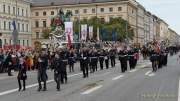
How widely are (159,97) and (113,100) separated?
1636mm

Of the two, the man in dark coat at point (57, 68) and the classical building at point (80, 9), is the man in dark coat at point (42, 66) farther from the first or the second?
the classical building at point (80, 9)

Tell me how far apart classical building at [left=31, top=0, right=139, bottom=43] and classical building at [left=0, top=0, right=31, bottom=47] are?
16.0 meters

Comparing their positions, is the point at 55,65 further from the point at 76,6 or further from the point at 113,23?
the point at 76,6

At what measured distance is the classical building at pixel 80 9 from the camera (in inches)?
5536

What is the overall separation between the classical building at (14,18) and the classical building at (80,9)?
16006mm

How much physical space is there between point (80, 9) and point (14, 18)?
3269cm

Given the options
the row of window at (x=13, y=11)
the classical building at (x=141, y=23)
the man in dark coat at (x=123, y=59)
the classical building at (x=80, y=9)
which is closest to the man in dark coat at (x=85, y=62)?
the man in dark coat at (x=123, y=59)

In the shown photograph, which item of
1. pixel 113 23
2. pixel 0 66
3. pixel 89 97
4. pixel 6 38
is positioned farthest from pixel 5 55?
pixel 113 23

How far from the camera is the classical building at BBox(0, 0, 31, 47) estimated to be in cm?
10838

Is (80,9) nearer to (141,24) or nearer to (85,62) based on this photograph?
(141,24)

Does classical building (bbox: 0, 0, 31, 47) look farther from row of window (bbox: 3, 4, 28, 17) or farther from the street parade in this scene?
the street parade

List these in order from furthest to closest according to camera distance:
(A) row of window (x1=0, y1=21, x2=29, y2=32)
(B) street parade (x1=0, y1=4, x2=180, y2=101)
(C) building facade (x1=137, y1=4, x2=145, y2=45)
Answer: (C) building facade (x1=137, y1=4, x2=145, y2=45) → (A) row of window (x1=0, y1=21, x2=29, y2=32) → (B) street parade (x1=0, y1=4, x2=180, y2=101)

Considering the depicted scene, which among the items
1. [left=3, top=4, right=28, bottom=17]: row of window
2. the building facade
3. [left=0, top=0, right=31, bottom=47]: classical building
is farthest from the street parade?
the building facade

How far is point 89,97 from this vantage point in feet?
53.4
